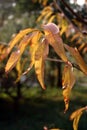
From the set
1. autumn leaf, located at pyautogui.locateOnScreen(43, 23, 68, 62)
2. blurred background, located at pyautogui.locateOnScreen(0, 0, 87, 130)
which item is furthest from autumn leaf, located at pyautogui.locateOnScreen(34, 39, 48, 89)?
blurred background, located at pyautogui.locateOnScreen(0, 0, 87, 130)

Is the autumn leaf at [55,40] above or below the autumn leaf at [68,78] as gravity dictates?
above

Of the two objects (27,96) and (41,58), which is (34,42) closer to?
(41,58)

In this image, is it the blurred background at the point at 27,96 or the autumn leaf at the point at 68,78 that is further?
the blurred background at the point at 27,96

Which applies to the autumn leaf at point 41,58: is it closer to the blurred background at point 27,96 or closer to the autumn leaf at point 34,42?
the autumn leaf at point 34,42

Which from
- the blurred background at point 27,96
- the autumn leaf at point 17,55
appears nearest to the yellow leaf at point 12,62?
the autumn leaf at point 17,55

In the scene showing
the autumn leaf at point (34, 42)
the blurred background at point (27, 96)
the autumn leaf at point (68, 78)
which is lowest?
the blurred background at point (27, 96)

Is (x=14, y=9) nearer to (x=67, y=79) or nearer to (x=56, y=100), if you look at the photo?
(x=56, y=100)
